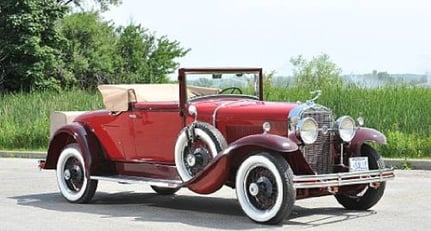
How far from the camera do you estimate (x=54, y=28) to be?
1540 inches

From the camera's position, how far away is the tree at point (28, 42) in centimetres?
3650

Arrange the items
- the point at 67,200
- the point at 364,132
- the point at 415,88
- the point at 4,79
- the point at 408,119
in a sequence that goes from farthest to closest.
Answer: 1. the point at 4,79
2. the point at 415,88
3. the point at 408,119
4. the point at 67,200
5. the point at 364,132

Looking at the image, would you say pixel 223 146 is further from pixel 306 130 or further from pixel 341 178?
pixel 341 178

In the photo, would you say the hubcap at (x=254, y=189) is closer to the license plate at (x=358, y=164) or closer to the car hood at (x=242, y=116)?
the car hood at (x=242, y=116)

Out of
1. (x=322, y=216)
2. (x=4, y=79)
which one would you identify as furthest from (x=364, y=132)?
(x=4, y=79)

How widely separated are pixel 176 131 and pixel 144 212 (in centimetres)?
105

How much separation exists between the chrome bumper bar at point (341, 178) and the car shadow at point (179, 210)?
460mm

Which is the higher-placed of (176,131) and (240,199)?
(176,131)

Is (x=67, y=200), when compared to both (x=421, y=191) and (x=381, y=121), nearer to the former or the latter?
(x=421, y=191)

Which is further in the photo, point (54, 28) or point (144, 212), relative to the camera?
point (54, 28)

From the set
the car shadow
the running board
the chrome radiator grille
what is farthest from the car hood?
the car shadow

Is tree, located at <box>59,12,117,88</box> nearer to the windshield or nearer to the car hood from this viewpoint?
the windshield

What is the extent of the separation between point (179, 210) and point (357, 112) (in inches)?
356

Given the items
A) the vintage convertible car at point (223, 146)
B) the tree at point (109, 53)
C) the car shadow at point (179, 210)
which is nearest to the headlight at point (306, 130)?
the vintage convertible car at point (223, 146)
